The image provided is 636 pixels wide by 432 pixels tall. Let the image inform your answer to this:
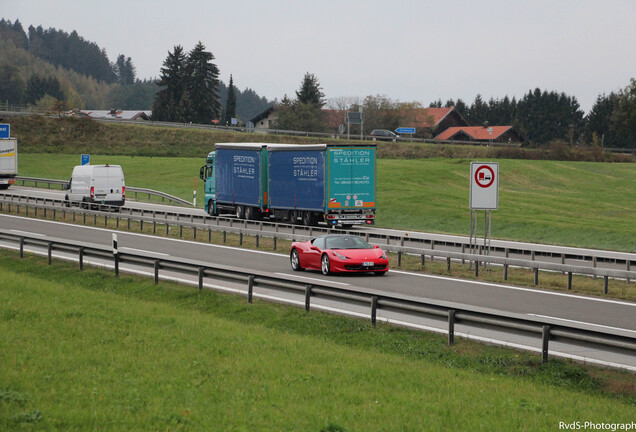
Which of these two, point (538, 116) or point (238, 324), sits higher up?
point (538, 116)

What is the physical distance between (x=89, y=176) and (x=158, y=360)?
36113 millimetres

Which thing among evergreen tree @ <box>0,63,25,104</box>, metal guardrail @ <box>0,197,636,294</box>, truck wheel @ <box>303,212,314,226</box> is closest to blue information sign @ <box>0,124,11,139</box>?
metal guardrail @ <box>0,197,636,294</box>

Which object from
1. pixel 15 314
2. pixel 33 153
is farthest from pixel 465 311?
pixel 33 153

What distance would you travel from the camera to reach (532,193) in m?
67.8

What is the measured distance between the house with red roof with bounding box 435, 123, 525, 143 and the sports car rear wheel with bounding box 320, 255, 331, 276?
11053 cm

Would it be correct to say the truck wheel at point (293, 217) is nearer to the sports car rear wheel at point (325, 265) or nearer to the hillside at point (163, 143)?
the sports car rear wheel at point (325, 265)

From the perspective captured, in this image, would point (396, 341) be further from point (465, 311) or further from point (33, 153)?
point (33, 153)

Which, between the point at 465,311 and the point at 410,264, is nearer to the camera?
the point at 465,311

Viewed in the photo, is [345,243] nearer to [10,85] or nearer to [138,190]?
[138,190]

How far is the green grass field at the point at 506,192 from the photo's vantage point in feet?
144

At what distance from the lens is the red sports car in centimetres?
2291

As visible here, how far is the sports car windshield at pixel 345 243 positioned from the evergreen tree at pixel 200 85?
4376 inches

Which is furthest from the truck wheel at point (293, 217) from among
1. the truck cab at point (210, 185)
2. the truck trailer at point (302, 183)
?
the truck cab at point (210, 185)

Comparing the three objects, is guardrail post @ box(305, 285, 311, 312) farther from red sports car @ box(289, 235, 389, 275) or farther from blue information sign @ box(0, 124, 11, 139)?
blue information sign @ box(0, 124, 11, 139)
